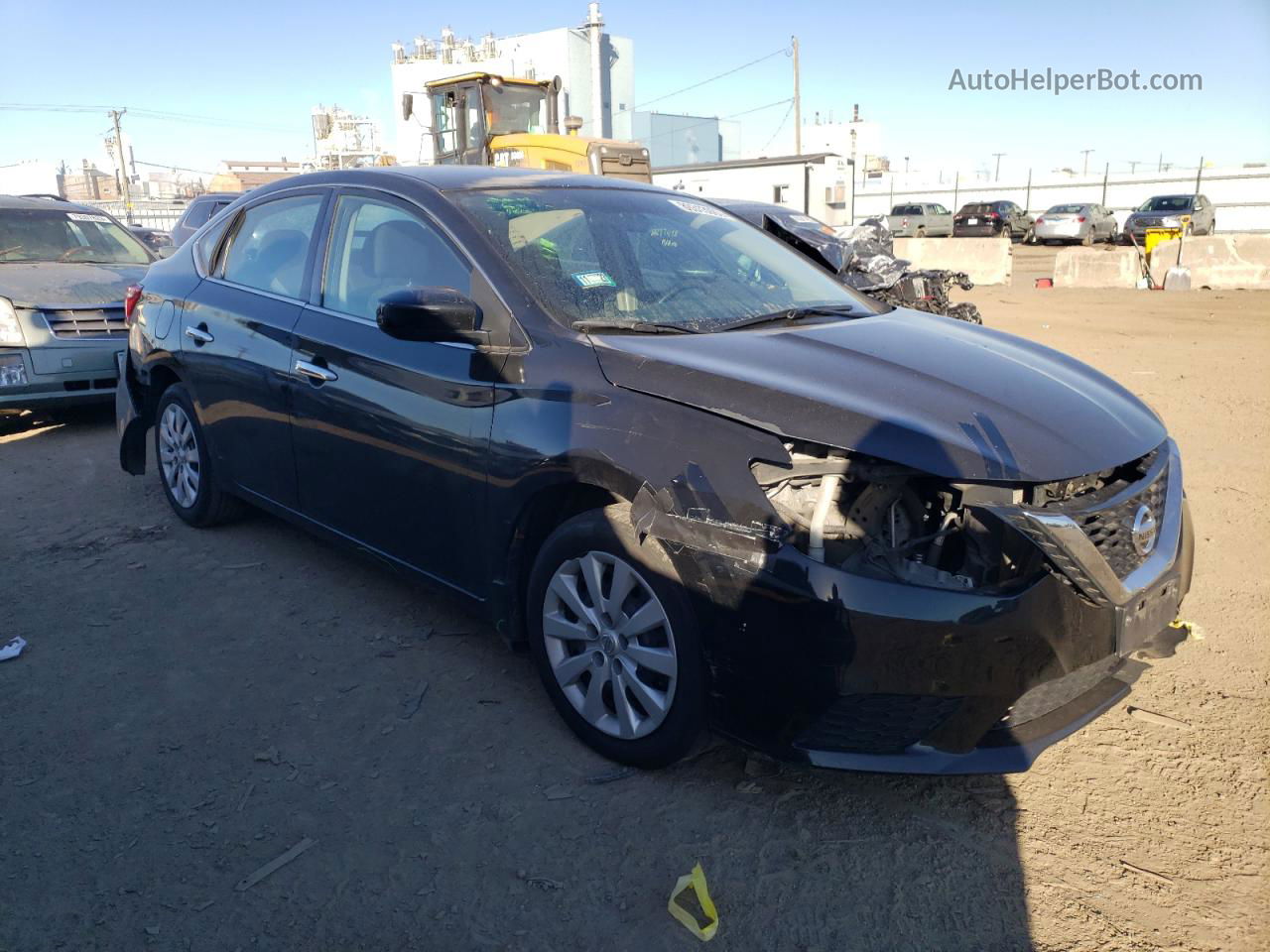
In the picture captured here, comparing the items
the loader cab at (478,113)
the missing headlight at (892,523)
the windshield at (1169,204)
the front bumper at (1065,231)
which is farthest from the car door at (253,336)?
the windshield at (1169,204)

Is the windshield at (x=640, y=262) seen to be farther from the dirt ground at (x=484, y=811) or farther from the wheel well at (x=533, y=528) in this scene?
the dirt ground at (x=484, y=811)

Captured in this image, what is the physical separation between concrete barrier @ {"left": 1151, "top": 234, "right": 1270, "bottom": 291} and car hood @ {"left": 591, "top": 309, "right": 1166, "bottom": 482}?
17255 mm

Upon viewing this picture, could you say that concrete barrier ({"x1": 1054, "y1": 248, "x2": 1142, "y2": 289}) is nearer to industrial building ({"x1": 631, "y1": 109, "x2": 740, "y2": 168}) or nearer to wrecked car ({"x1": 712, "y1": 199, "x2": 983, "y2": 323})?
wrecked car ({"x1": 712, "y1": 199, "x2": 983, "y2": 323})

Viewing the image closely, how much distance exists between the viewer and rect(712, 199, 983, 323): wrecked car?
9969mm

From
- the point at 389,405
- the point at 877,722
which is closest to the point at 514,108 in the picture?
the point at 389,405

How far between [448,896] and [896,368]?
6.37ft

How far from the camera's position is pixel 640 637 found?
291cm

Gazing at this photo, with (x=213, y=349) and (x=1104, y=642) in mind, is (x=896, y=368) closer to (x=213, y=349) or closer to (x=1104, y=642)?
(x=1104, y=642)

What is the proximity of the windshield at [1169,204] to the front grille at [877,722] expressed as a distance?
3586 cm

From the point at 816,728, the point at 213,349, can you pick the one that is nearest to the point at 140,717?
the point at 213,349

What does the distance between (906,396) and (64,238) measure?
8.44 metres

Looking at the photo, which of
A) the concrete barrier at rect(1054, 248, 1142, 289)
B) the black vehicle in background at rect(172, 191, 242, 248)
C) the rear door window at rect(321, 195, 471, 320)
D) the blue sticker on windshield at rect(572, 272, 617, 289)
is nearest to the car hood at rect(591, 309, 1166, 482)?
the blue sticker on windshield at rect(572, 272, 617, 289)

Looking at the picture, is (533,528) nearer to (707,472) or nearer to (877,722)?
(707,472)

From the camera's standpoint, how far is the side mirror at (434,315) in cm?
318
